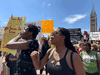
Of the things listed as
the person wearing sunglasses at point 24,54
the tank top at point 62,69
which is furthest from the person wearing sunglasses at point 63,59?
the person wearing sunglasses at point 24,54

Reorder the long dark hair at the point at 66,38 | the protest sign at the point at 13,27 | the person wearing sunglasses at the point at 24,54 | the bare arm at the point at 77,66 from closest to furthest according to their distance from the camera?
the bare arm at the point at 77,66, the long dark hair at the point at 66,38, the person wearing sunglasses at the point at 24,54, the protest sign at the point at 13,27

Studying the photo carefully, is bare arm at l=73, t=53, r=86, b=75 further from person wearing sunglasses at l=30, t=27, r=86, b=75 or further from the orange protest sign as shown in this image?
the orange protest sign

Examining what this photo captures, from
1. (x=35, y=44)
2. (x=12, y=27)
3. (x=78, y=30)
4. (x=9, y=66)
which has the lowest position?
(x=9, y=66)

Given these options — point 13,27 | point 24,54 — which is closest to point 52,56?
point 24,54

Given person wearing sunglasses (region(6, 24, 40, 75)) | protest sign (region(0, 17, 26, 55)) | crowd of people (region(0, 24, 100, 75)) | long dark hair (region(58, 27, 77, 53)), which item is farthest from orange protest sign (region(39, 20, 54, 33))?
long dark hair (region(58, 27, 77, 53))

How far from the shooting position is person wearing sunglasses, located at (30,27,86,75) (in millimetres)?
1045

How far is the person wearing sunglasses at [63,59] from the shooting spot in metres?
1.04

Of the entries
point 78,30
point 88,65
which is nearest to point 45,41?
point 88,65

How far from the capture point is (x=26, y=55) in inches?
60.7

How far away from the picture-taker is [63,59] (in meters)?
1.11

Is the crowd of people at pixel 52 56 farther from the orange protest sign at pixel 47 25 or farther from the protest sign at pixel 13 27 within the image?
the orange protest sign at pixel 47 25

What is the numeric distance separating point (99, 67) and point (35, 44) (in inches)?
80.2

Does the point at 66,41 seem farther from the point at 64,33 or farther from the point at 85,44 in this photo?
the point at 85,44

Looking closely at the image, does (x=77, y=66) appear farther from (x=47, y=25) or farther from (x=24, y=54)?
(x=47, y=25)
